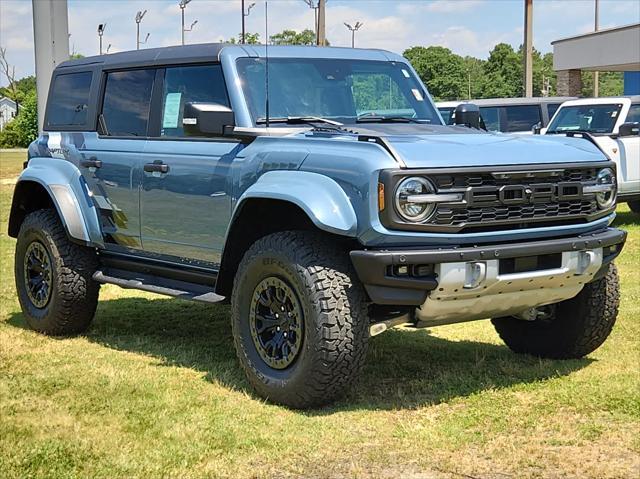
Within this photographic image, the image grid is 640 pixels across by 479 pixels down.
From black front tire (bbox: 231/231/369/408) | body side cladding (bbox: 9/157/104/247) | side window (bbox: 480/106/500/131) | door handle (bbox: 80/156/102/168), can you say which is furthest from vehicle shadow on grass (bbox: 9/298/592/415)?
side window (bbox: 480/106/500/131)

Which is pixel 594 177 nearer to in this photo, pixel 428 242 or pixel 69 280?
pixel 428 242

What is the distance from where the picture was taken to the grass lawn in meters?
4.48

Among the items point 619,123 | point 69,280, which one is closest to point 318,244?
point 69,280

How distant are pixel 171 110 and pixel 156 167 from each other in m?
0.44

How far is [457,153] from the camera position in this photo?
5102mm

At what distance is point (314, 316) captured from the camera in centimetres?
506

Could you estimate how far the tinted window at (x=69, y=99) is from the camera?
743cm

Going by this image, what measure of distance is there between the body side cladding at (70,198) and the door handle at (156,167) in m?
0.80

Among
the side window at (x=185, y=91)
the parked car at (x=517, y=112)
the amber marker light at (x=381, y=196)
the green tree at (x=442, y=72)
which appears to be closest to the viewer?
the amber marker light at (x=381, y=196)

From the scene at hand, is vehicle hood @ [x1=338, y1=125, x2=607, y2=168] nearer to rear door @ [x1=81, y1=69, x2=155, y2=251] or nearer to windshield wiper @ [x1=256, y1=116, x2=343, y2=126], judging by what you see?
windshield wiper @ [x1=256, y1=116, x2=343, y2=126]

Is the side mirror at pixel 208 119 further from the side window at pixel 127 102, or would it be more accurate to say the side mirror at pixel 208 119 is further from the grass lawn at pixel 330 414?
the grass lawn at pixel 330 414

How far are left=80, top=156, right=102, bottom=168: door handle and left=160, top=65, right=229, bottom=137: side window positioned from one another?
621mm

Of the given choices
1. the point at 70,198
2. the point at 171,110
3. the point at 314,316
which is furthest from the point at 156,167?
the point at 314,316

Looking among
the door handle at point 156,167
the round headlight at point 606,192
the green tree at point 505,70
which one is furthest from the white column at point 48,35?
the green tree at point 505,70
